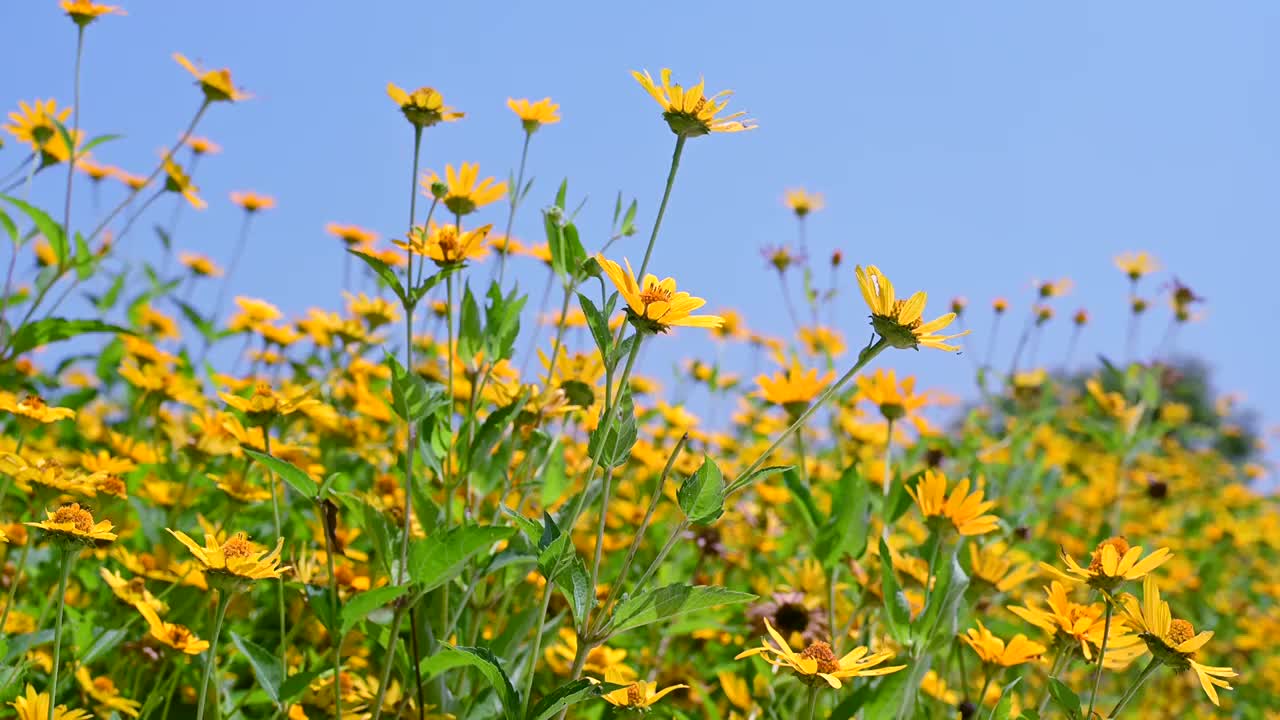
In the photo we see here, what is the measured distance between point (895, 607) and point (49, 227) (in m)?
1.95

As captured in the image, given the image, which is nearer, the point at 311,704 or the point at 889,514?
the point at 311,704

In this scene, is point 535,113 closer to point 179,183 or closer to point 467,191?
point 467,191

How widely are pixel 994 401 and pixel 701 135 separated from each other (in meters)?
3.20

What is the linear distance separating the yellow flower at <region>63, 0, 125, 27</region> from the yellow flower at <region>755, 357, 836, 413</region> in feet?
5.43

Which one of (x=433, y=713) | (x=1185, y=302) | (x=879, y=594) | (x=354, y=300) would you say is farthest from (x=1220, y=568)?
(x=433, y=713)

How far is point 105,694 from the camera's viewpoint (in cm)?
173

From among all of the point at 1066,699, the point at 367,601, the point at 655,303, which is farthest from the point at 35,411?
the point at 1066,699

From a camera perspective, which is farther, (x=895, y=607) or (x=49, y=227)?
(x=49, y=227)

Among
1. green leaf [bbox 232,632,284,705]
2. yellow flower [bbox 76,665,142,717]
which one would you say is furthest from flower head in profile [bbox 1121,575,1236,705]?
yellow flower [bbox 76,665,142,717]

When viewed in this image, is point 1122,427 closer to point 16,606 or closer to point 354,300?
point 354,300

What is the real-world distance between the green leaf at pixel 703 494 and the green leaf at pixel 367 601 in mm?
323

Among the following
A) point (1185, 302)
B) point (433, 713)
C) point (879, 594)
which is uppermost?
point (1185, 302)

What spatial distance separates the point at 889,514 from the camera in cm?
204

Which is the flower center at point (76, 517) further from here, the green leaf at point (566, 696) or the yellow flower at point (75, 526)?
the green leaf at point (566, 696)
